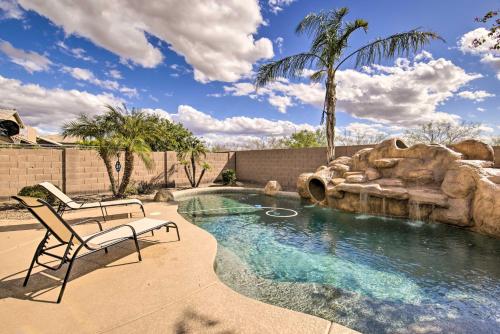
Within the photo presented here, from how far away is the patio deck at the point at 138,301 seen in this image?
1.89m

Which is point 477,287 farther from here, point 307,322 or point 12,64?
point 12,64

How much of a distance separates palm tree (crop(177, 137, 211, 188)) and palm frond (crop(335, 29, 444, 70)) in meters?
8.70

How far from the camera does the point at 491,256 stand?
4230 mm

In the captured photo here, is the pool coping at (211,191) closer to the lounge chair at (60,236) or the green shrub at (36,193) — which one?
the green shrub at (36,193)

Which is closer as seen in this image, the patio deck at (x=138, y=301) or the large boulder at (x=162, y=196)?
the patio deck at (x=138, y=301)

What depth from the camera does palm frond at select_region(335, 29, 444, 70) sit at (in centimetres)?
845

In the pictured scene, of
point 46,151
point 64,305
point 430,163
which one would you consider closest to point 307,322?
point 64,305

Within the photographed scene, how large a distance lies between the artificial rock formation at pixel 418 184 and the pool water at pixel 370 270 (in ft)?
1.71

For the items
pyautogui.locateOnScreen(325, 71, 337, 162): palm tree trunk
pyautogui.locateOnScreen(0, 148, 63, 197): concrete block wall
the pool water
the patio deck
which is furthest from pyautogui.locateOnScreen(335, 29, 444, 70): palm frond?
pyautogui.locateOnScreen(0, 148, 63, 197): concrete block wall

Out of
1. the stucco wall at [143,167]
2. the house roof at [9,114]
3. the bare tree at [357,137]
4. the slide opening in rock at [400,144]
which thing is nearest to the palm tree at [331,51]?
the slide opening in rock at [400,144]

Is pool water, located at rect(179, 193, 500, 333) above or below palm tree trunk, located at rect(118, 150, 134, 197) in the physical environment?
below

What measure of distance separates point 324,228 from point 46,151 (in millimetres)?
11274

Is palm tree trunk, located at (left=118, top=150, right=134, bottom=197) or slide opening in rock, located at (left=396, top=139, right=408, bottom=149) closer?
slide opening in rock, located at (left=396, top=139, right=408, bottom=149)

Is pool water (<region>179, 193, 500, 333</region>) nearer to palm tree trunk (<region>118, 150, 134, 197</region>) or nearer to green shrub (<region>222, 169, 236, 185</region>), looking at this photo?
palm tree trunk (<region>118, 150, 134, 197</region>)
